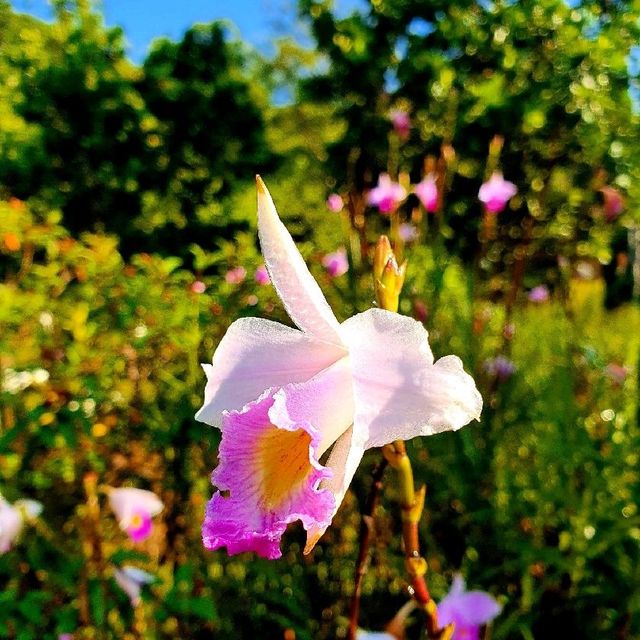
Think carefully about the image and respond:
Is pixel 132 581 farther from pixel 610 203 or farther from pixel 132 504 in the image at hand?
pixel 610 203

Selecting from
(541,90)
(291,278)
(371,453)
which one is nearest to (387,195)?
(541,90)

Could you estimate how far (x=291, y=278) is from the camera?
70 cm

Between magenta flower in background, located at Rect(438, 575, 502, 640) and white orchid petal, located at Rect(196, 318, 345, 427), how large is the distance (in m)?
0.71

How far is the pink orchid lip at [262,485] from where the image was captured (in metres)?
0.61

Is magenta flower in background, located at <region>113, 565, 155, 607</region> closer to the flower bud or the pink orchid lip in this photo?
the pink orchid lip

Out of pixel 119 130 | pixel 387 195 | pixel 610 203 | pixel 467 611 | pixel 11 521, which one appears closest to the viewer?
pixel 467 611

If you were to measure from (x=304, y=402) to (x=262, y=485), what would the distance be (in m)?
0.10

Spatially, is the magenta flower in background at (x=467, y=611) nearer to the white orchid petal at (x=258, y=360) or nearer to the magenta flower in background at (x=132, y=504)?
the white orchid petal at (x=258, y=360)

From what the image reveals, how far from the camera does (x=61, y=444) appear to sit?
2.07m

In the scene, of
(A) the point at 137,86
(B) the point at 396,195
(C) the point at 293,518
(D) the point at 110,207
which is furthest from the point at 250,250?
(A) the point at 137,86

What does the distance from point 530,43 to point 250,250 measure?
1.27 m

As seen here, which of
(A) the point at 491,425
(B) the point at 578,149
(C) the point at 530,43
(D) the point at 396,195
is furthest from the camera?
(B) the point at 578,149

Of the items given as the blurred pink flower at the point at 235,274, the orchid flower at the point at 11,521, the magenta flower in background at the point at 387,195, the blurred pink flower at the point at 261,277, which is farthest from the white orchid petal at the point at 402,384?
the magenta flower in background at the point at 387,195

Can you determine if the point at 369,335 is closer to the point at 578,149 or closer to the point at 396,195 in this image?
the point at 396,195
